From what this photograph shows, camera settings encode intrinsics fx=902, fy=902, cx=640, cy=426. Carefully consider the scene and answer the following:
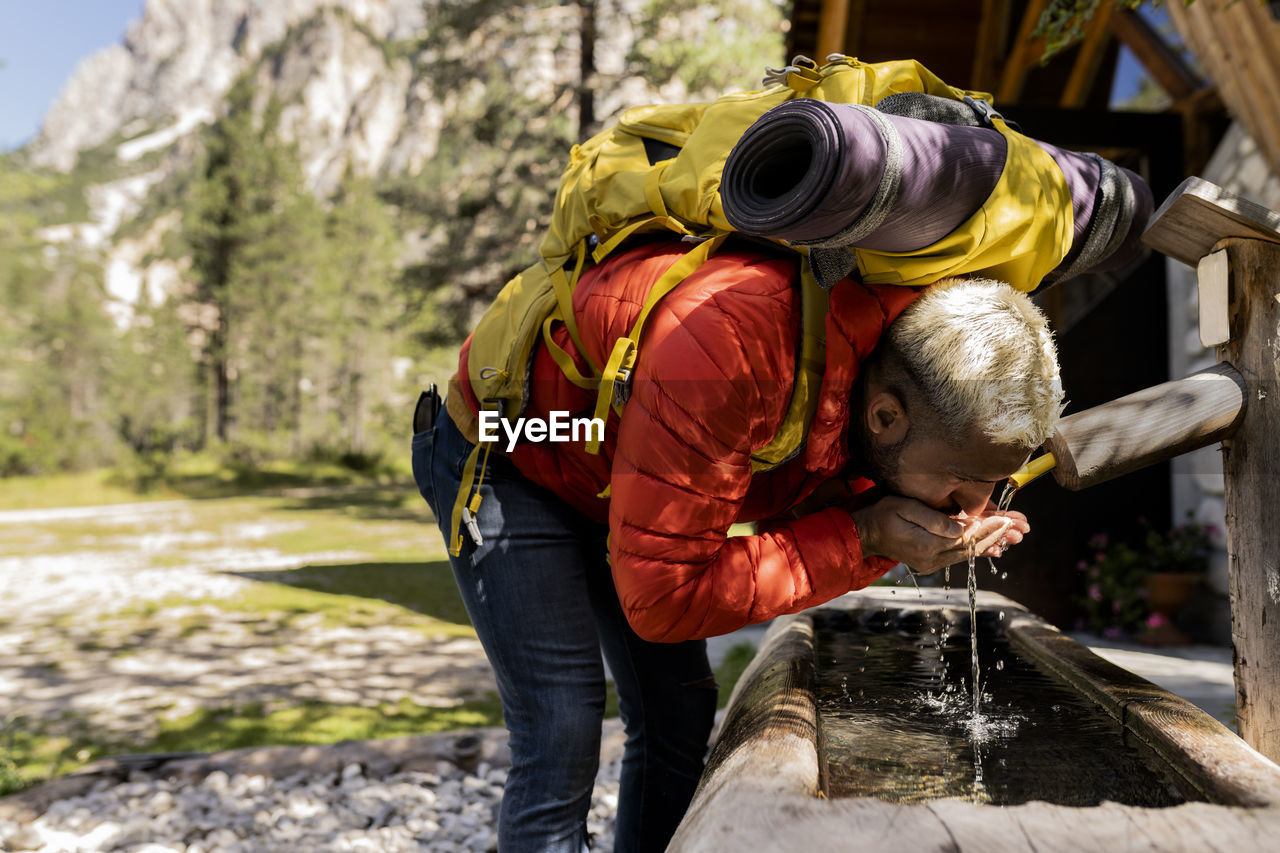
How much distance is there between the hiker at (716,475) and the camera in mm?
1367

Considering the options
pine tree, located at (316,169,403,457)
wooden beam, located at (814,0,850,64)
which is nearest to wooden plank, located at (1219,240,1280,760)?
wooden beam, located at (814,0,850,64)

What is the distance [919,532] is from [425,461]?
1.03 meters

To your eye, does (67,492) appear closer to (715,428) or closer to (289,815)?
(289,815)

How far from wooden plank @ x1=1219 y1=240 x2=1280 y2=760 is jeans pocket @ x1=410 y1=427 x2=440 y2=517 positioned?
66.2 inches

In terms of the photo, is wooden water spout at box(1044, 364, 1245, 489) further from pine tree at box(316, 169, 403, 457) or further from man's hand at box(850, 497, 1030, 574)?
pine tree at box(316, 169, 403, 457)

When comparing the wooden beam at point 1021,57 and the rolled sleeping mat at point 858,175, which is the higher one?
the wooden beam at point 1021,57

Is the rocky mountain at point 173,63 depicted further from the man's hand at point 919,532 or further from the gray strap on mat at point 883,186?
the gray strap on mat at point 883,186

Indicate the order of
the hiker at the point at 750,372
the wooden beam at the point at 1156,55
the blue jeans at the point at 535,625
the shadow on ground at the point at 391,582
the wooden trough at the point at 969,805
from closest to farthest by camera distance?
the wooden trough at the point at 969,805 < the hiker at the point at 750,372 < the blue jeans at the point at 535,625 < the wooden beam at the point at 1156,55 < the shadow on ground at the point at 391,582

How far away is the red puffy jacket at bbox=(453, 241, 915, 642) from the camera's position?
4.41 feet

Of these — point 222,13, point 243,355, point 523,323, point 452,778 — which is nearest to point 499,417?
point 523,323

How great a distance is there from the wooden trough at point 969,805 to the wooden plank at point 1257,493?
19 cm

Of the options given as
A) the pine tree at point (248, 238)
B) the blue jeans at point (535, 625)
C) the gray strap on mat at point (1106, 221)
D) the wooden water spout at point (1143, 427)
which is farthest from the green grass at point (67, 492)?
the gray strap on mat at point (1106, 221)

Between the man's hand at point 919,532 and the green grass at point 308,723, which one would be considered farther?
the green grass at point 308,723

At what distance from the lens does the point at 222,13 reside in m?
122
